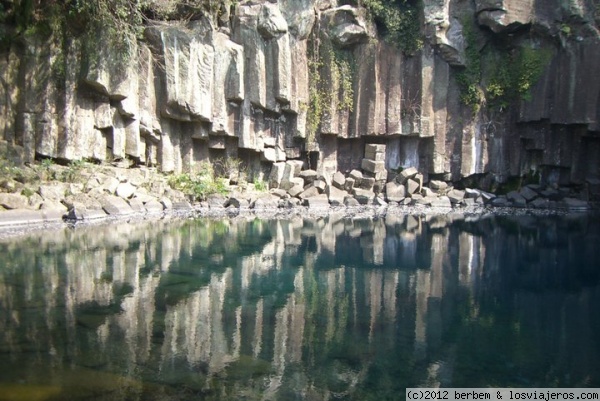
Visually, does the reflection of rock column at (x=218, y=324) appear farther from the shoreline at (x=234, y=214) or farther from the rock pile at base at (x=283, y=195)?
the rock pile at base at (x=283, y=195)

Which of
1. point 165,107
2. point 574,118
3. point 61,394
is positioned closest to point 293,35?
point 165,107

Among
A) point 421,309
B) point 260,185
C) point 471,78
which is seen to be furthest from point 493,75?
point 421,309

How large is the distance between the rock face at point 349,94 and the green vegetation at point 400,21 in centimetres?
40

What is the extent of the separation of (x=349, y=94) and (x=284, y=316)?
18.2 m

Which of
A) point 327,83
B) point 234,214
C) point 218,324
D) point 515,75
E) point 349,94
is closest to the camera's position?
point 218,324

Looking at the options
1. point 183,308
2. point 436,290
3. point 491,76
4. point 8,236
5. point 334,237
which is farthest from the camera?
point 491,76

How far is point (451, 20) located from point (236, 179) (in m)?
11.8

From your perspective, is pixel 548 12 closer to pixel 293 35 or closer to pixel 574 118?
pixel 574 118

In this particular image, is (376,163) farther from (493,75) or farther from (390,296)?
(390,296)

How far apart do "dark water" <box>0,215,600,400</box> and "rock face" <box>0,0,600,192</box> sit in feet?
25.0

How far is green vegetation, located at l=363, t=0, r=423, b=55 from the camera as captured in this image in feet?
80.9

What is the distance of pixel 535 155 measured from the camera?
84.3 feet

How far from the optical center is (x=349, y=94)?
2541 centimetres

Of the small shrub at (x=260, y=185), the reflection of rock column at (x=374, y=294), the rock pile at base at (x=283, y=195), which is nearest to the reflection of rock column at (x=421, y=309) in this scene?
the reflection of rock column at (x=374, y=294)
